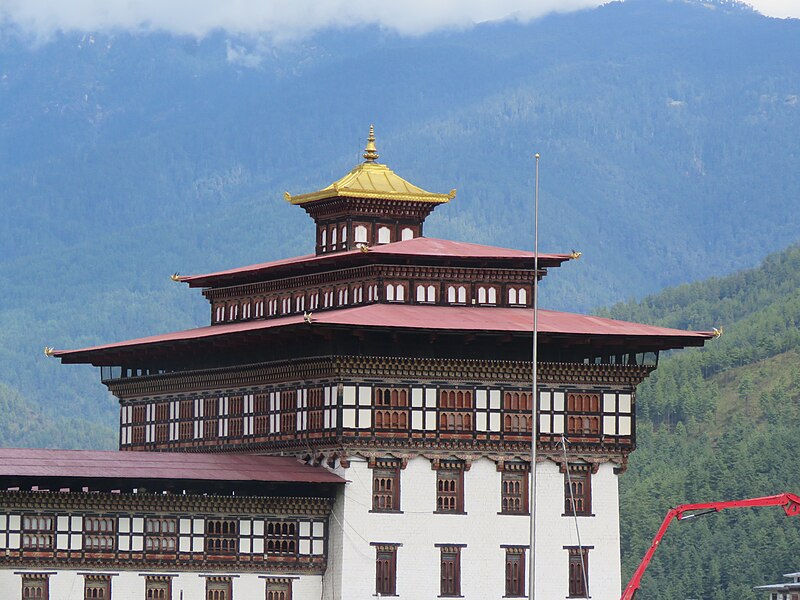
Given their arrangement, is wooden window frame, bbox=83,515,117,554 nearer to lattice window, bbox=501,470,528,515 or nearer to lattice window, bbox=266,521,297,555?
lattice window, bbox=266,521,297,555

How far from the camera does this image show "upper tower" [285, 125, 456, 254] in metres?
103

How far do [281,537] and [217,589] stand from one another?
9.84 feet

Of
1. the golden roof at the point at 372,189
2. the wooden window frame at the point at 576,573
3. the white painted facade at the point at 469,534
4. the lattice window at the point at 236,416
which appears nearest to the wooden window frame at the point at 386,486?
the white painted facade at the point at 469,534

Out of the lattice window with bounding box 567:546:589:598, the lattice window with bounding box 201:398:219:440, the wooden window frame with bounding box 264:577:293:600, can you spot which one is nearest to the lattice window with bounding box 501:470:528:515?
the lattice window with bounding box 567:546:589:598

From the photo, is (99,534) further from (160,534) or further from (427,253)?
(427,253)

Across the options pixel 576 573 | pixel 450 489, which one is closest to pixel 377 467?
pixel 450 489

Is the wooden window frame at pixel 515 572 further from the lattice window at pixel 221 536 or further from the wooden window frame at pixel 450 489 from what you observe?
the lattice window at pixel 221 536

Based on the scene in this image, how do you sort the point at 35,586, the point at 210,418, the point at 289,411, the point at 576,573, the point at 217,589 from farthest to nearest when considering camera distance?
the point at 210,418
the point at 289,411
the point at 576,573
the point at 217,589
the point at 35,586

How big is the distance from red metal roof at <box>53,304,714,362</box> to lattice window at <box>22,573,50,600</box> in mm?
12215

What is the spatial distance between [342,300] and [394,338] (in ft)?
23.7

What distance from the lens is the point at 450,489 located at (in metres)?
91.6

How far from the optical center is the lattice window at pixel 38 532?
3386 inches

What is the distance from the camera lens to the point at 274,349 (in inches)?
3738

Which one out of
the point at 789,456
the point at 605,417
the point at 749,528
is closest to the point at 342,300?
the point at 605,417
